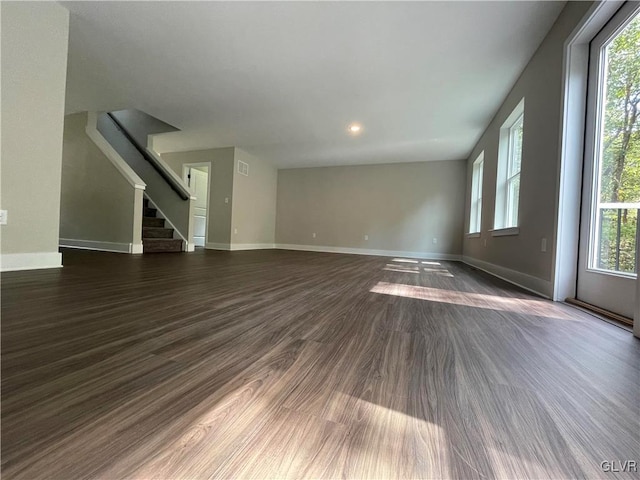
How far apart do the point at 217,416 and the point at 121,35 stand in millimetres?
3428

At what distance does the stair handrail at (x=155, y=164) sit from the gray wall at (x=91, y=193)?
38.8 inches

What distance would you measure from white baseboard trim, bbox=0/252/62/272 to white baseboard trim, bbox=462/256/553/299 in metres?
4.11

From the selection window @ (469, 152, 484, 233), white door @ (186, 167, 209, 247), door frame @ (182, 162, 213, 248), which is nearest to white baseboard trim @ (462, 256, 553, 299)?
window @ (469, 152, 484, 233)

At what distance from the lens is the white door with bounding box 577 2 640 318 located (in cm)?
152

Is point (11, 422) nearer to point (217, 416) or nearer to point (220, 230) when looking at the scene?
point (217, 416)

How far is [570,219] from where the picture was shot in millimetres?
1919

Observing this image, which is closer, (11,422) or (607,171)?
(11,422)

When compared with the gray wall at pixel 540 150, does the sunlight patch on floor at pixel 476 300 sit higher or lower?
lower

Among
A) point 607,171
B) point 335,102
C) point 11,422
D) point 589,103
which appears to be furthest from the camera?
point 335,102

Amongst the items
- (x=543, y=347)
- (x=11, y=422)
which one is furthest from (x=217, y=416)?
(x=543, y=347)

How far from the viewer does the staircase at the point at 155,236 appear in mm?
4445

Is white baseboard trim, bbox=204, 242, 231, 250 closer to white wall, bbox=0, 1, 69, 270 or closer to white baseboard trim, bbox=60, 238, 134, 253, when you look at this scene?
white baseboard trim, bbox=60, 238, 134, 253

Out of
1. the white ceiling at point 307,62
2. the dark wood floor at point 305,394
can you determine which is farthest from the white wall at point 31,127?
the dark wood floor at point 305,394

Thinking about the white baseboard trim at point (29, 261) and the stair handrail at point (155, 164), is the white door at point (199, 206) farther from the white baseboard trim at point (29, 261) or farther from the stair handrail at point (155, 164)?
the white baseboard trim at point (29, 261)
